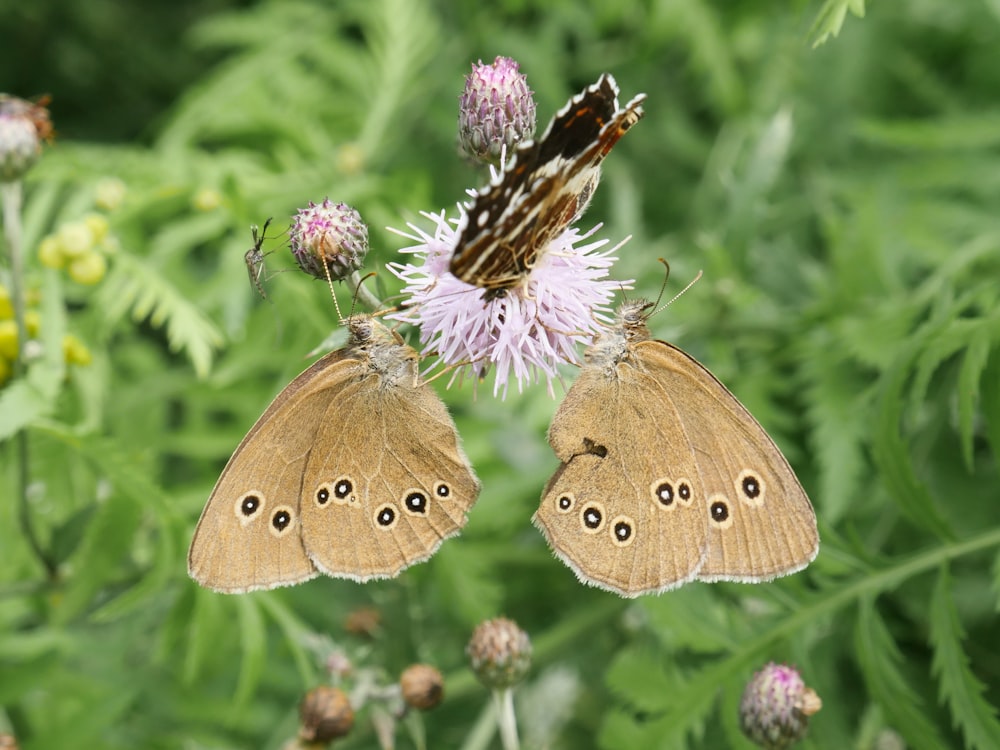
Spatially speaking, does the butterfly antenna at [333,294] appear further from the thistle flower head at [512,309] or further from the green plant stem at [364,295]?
the thistle flower head at [512,309]

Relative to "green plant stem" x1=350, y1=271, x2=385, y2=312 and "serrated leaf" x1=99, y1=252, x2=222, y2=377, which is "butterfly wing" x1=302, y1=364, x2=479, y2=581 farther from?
"serrated leaf" x1=99, y1=252, x2=222, y2=377

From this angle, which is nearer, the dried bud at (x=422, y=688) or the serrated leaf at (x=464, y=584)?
the dried bud at (x=422, y=688)

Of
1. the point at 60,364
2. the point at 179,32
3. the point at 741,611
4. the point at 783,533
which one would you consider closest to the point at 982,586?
the point at 741,611

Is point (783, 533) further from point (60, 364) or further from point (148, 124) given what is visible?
point (148, 124)

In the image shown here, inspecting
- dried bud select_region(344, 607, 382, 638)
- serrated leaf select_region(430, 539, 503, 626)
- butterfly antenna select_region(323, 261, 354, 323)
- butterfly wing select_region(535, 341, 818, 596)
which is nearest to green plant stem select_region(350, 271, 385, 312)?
butterfly antenna select_region(323, 261, 354, 323)

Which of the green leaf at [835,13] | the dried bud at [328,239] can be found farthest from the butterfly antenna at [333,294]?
the green leaf at [835,13]

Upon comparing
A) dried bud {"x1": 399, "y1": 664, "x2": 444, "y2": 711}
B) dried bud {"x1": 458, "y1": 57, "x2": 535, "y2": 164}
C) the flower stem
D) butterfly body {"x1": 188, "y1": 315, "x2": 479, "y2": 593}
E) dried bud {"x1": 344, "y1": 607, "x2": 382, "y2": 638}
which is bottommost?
dried bud {"x1": 344, "y1": 607, "x2": 382, "y2": 638}

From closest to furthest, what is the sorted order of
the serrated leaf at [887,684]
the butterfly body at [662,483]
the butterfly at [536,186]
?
the butterfly at [536,186] < the butterfly body at [662,483] < the serrated leaf at [887,684]
